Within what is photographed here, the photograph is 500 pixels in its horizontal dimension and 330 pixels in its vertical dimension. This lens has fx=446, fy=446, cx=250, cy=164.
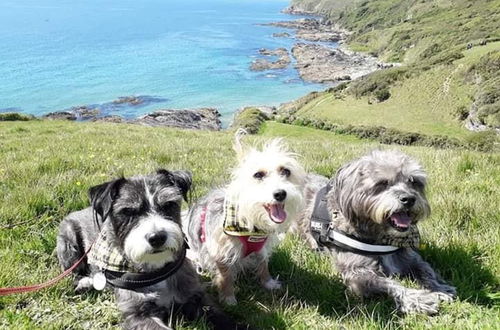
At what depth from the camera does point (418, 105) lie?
103000 millimetres

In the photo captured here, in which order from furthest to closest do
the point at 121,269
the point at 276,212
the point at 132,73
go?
the point at 132,73 < the point at 276,212 < the point at 121,269

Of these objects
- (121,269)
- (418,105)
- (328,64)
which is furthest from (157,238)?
(328,64)

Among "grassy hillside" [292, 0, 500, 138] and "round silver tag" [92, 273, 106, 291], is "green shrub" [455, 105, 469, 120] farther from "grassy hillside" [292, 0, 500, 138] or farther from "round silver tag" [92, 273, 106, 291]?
"round silver tag" [92, 273, 106, 291]

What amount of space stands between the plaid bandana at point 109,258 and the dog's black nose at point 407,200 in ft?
10.8

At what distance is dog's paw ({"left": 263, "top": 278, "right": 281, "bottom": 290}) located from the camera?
228 inches

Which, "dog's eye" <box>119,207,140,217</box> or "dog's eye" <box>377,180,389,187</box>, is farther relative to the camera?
"dog's eye" <box>377,180,389,187</box>

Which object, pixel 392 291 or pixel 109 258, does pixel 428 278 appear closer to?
pixel 392 291

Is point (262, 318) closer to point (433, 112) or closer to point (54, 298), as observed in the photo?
point (54, 298)

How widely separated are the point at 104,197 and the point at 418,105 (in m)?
107

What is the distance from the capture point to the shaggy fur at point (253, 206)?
17.0 feet

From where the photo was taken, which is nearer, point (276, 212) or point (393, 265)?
point (276, 212)

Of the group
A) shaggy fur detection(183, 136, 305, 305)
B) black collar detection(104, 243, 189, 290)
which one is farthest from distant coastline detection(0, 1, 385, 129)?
black collar detection(104, 243, 189, 290)

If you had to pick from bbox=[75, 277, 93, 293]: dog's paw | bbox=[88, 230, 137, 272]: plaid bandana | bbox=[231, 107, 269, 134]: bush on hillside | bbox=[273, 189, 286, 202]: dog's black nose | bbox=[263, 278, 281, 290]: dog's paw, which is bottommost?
bbox=[231, 107, 269, 134]: bush on hillside

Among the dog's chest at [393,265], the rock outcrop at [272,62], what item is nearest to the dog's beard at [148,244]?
the dog's chest at [393,265]
